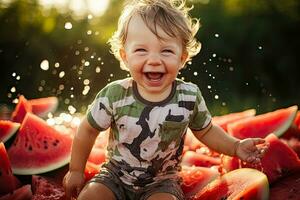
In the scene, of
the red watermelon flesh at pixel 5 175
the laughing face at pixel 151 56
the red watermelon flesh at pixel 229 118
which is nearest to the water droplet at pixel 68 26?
the red watermelon flesh at pixel 229 118

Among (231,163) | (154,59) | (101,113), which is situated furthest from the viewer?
(231,163)

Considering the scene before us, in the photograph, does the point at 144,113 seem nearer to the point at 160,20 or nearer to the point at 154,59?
the point at 154,59

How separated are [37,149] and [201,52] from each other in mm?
1381

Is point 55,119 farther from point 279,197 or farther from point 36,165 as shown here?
point 279,197

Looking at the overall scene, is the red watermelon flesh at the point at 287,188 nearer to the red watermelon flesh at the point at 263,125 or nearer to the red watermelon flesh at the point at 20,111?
the red watermelon flesh at the point at 263,125

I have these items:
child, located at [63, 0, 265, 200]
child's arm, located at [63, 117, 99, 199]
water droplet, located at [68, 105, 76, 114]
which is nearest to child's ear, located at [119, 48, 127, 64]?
child, located at [63, 0, 265, 200]

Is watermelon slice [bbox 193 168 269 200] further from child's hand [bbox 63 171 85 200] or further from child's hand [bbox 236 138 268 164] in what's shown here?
child's hand [bbox 63 171 85 200]

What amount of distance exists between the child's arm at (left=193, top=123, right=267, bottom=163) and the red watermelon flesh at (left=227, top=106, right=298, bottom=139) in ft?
1.55

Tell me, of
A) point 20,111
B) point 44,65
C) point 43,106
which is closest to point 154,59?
point 20,111

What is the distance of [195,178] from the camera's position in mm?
2354

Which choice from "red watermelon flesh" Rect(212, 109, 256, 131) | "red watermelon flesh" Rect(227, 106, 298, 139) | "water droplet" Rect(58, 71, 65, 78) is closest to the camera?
"red watermelon flesh" Rect(227, 106, 298, 139)

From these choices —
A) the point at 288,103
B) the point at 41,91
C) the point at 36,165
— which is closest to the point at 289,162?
the point at 36,165

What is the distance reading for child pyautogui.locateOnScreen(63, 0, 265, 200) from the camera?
2.02 m

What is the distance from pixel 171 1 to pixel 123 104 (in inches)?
16.3
